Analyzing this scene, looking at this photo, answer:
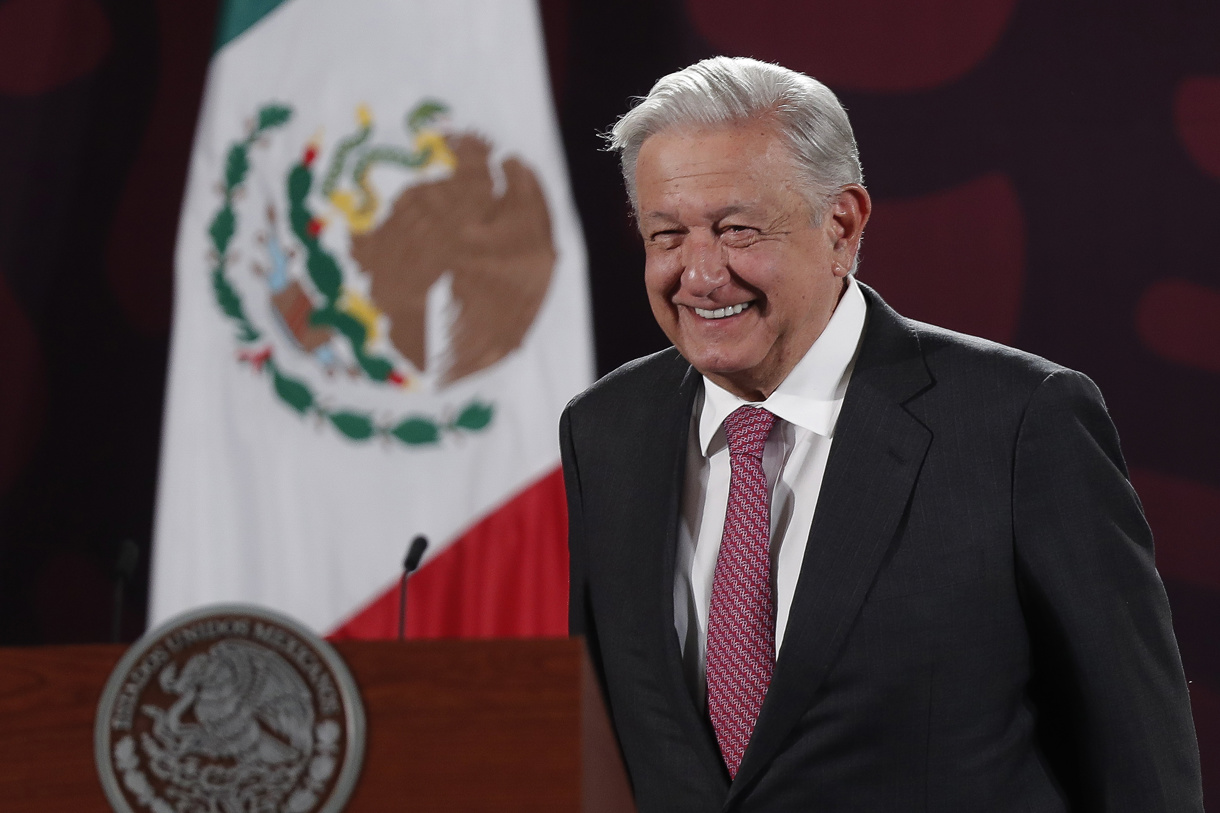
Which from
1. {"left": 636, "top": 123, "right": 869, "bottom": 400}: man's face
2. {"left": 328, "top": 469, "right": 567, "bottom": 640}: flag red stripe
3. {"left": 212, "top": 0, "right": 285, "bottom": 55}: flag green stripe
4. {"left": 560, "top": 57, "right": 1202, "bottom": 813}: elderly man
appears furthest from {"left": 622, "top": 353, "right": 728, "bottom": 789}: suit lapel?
{"left": 212, "top": 0, "right": 285, "bottom": 55}: flag green stripe

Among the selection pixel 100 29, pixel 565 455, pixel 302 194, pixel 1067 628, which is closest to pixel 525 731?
pixel 1067 628

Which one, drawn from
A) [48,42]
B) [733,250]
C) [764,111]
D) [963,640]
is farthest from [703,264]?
[48,42]

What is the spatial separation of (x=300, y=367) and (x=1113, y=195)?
1932 millimetres

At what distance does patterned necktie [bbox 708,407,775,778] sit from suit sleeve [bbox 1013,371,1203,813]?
0.28 meters

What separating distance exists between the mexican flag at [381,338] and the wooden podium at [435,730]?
→ 6.79 feet

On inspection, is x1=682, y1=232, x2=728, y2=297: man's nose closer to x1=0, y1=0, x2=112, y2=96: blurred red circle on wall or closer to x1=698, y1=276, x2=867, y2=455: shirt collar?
x1=698, y1=276, x2=867, y2=455: shirt collar

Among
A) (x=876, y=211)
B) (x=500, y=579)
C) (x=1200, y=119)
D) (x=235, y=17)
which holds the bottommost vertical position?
(x=500, y=579)

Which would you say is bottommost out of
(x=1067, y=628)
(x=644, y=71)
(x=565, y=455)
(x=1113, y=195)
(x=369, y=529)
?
(x=369, y=529)

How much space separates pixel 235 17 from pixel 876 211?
1676 millimetres

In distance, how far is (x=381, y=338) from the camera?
3.02 meters

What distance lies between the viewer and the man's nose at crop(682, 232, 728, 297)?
Result: 57.1 inches

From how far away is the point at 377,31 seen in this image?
3.06 m

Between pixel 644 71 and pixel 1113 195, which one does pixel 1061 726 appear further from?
pixel 644 71

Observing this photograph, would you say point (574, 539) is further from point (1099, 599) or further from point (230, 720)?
point (230, 720)
